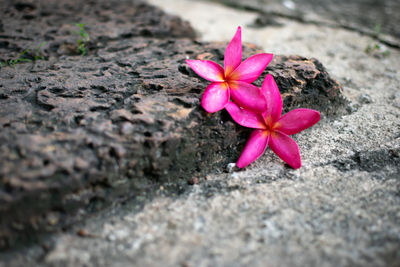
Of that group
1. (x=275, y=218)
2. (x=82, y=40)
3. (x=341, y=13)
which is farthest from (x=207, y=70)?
(x=341, y=13)

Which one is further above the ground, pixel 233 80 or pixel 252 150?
pixel 233 80

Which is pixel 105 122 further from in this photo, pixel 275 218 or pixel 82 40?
pixel 82 40

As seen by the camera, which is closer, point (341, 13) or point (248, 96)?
point (248, 96)

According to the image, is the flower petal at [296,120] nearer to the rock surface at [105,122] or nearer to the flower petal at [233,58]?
the rock surface at [105,122]

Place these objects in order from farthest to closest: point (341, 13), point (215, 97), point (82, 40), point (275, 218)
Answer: point (341, 13), point (82, 40), point (215, 97), point (275, 218)

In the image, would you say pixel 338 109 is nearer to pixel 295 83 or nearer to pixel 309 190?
pixel 295 83

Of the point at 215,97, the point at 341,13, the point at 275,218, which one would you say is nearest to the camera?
the point at 275,218

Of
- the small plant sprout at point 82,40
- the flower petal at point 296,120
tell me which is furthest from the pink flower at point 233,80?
the small plant sprout at point 82,40
